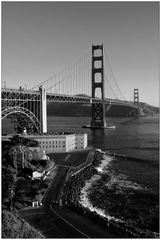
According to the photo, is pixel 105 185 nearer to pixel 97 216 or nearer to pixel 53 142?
pixel 97 216

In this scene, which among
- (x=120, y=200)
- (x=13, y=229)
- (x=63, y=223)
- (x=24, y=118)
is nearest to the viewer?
(x=13, y=229)

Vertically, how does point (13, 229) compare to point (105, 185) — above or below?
above

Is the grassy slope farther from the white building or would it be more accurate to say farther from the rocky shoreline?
the white building

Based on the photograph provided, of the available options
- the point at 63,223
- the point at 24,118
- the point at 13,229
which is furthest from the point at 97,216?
the point at 24,118

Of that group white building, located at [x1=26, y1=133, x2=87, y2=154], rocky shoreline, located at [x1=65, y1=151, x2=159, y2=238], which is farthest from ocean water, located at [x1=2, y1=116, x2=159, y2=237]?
white building, located at [x1=26, y1=133, x2=87, y2=154]

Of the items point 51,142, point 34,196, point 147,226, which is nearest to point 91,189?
point 34,196

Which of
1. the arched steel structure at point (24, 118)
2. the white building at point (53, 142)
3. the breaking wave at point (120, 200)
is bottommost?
the breaking wave at point (120, 200)

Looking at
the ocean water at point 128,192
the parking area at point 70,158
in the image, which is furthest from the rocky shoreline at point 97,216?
the parking area at point 70,158

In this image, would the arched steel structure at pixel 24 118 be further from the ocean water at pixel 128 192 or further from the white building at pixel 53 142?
the ocean water at pixel 128 192

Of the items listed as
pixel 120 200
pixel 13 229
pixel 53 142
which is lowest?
pixel 120 200

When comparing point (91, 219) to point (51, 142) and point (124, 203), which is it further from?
point (51, 142)

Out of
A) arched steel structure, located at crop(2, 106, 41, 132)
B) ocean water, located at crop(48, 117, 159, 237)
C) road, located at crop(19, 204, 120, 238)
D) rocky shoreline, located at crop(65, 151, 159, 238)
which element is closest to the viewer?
road, located at crop(19, 204, 120, 238)
